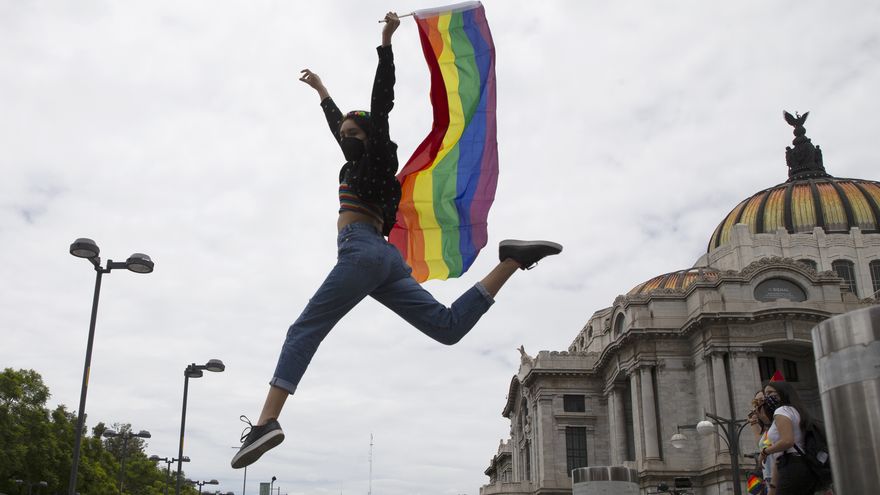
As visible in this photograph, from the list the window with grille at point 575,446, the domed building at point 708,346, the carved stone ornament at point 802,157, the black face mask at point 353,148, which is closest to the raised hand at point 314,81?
the black face mask at point 353,148

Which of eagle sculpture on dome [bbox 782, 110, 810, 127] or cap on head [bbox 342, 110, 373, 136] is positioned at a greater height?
eagle sculpture on dome [bbox 782, 110, 810, 127]

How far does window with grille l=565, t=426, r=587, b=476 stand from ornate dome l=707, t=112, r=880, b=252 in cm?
1872

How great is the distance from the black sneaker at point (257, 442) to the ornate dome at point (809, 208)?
61.8m

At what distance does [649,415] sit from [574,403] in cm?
1107

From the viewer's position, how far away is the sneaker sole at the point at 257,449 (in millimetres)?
3924

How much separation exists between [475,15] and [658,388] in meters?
49.7

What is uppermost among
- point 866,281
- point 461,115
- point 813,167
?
point 813,167

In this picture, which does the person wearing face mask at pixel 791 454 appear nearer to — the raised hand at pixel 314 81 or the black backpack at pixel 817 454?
the black backpack at pixel 817 454

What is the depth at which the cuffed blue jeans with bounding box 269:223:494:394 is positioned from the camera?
4250 mm

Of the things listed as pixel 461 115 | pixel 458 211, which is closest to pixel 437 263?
pixel 458 211

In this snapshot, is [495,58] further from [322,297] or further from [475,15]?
[322,297]

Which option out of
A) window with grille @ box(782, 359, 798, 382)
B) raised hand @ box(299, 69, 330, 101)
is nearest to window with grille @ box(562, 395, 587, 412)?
window with grille @ box(782, 359, 798, 382)

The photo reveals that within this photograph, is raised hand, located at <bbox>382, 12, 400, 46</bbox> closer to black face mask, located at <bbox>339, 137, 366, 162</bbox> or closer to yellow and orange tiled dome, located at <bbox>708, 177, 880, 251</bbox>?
black face mask, located at <bbox>339, 137, 366, 162</bbox>

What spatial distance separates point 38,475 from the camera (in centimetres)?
4334
